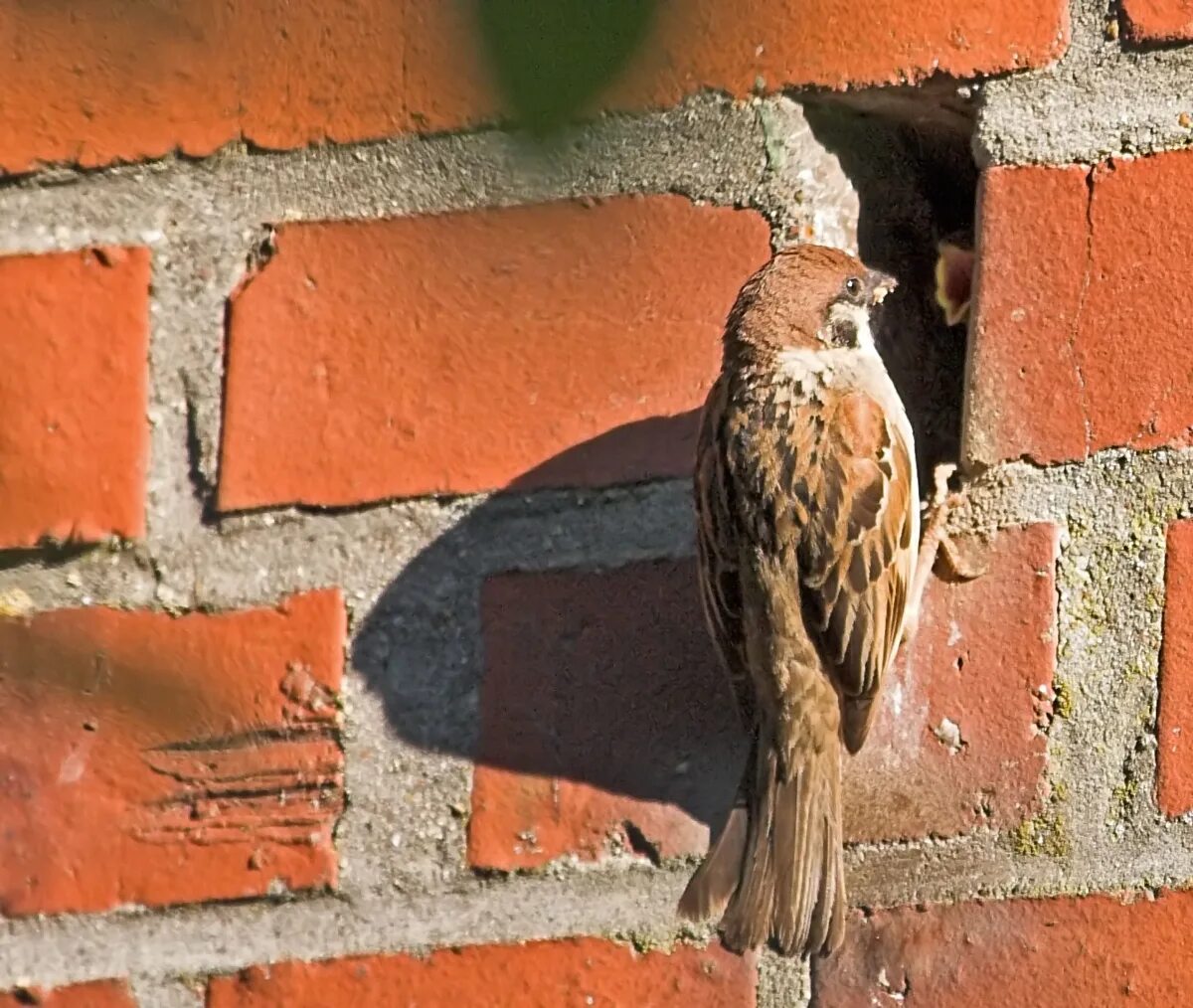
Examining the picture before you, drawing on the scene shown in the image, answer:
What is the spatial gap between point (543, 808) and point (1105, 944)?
28cm

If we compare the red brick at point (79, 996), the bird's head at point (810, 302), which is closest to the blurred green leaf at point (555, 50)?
the bird's head at point (810, 302)

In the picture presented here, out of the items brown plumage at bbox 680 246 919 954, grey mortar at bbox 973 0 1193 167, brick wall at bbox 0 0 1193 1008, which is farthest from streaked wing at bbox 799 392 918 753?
grey mortar at bbox 973 0 1193 167

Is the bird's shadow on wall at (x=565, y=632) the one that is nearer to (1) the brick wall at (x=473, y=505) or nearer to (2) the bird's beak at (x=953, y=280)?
(1) the brick wall at (x=473, y=505)

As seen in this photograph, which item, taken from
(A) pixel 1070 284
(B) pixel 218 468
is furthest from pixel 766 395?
(B) pixel 218 468

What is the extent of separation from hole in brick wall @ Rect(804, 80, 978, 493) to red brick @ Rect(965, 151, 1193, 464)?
0.22 feet

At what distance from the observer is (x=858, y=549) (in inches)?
40.9

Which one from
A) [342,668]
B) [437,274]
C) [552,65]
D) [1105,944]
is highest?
[552,65]

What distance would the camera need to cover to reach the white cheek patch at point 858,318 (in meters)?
1.02

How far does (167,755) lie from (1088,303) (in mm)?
513

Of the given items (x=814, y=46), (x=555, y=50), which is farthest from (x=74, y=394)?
(x=814, y=46)

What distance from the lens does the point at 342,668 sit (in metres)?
0.81

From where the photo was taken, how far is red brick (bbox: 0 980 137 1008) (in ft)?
2.66

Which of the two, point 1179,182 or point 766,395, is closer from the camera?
point 1179,182

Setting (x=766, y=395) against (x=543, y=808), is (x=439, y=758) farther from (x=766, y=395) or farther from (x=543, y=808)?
(x=766, y=395)
